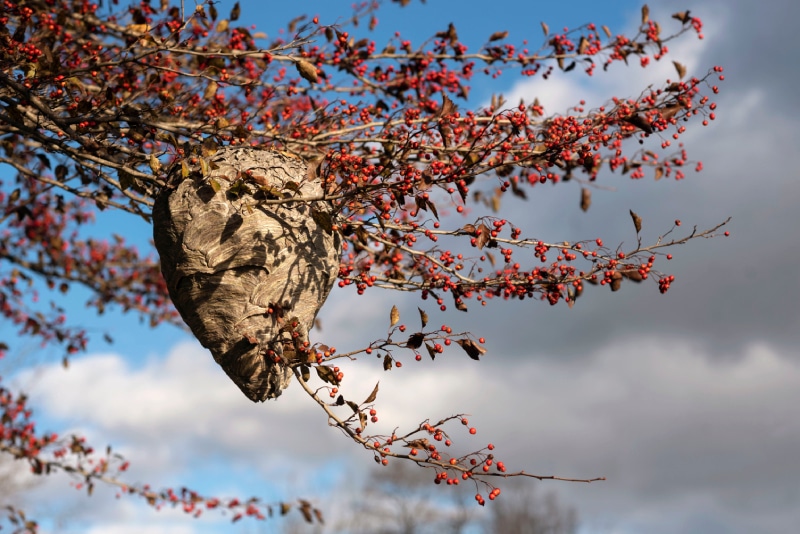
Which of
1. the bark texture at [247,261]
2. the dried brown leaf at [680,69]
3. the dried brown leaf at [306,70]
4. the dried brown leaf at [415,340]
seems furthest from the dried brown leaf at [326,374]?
the dried brown leaf at [680,69]

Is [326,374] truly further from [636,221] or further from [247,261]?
[636,221]

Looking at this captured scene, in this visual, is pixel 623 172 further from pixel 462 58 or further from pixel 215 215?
pixel 215 215

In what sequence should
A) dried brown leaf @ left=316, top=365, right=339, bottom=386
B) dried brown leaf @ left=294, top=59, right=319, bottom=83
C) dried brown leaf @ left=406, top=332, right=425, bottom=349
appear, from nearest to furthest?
1. dried brown leaf @ left=316, top=365, right=339, bottom=386
2. dried brown leaf @ left=406, top=332, right=425, bottom=349
3. dried brown leaf @ left=294, top=59, right=319, bottom=83

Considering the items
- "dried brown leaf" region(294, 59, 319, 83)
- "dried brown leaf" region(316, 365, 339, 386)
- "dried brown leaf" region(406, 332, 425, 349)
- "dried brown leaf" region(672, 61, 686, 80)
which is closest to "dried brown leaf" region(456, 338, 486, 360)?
"dried brown leaf" region(406, 332, 425, 349)

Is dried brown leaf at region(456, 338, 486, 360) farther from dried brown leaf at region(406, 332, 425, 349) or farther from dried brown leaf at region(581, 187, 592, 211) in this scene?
dried brown leaf at region(581, 187, 592, 211)

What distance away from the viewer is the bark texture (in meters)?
5.09

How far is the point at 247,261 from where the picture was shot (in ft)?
16.8

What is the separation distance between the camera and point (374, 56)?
294 inches

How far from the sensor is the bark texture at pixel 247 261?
509 centimetres

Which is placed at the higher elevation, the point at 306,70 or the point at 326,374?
the point at 306,70

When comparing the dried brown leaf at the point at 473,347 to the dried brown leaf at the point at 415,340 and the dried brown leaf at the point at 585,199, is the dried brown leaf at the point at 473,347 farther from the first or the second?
the dried brown leaf at the point at 585,199

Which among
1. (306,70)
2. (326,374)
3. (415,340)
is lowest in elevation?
(326,374)

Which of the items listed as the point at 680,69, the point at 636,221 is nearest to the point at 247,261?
the point at 636,221

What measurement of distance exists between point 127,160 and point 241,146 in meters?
0.81
